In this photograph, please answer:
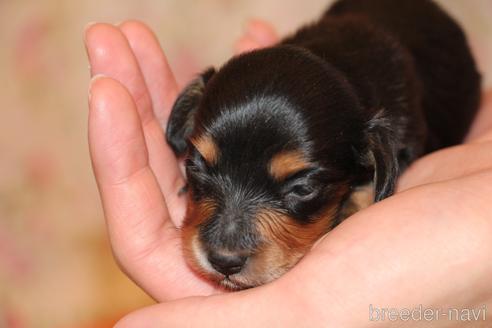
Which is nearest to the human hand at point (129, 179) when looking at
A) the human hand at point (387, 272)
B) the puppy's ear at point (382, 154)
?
the human hand at point (387, 272)

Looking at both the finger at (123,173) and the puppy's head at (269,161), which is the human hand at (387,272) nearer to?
the puppy's head at (269,161)

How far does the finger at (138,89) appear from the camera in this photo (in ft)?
9.35

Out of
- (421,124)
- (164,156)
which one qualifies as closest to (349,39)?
(421,124)

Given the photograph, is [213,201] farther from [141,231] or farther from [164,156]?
[164,156]

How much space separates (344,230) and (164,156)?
1138 millimetres

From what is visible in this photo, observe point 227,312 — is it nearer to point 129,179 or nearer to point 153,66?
point 129,179

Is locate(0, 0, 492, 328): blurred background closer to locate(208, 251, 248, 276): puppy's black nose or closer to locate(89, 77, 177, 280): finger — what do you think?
locate(89, 77, 177, 280): finger

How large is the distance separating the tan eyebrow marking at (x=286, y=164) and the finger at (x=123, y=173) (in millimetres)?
604

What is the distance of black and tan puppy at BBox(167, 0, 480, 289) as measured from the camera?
2.33 metres

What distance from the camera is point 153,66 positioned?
125 inches

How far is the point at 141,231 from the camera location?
266 centimetres

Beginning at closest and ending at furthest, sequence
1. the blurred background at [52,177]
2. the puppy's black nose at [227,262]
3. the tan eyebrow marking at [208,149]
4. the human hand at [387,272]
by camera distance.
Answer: the human hand at [387,272], the puppy's black nose at [227,262], the tan eyebrow marking at [208,149], the blurred background at [52,177]

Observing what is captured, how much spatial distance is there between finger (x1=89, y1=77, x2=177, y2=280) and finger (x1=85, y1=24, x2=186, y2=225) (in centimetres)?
25

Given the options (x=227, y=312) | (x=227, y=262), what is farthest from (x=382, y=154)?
(x=227, y=312)
